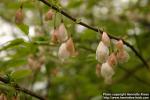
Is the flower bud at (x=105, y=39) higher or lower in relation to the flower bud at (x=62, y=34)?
lower

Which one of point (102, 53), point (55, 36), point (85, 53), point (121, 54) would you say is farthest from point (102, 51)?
point (85, 53)

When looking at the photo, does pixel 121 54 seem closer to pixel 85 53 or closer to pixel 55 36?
pixel 55 36

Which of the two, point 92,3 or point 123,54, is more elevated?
point 92,3

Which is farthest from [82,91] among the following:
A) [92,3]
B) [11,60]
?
[11,60]

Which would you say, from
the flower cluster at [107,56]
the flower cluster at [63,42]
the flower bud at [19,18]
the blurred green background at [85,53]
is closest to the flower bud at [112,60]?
the flower cluster at [107,56]

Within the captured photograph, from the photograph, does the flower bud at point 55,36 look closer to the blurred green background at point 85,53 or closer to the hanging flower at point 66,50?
the hanging flower at point 66,50

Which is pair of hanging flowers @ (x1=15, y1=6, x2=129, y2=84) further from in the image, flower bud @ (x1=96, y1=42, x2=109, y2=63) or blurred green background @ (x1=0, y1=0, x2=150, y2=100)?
blurred green background @ (x1=0, y1=0, x2=150, y2=100)

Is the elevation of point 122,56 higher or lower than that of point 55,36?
lower

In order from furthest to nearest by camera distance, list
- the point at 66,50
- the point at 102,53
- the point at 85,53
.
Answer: the point at 85,53, the point at 66,50, the point at 102,53

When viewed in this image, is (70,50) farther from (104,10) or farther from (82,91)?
(104,10)
